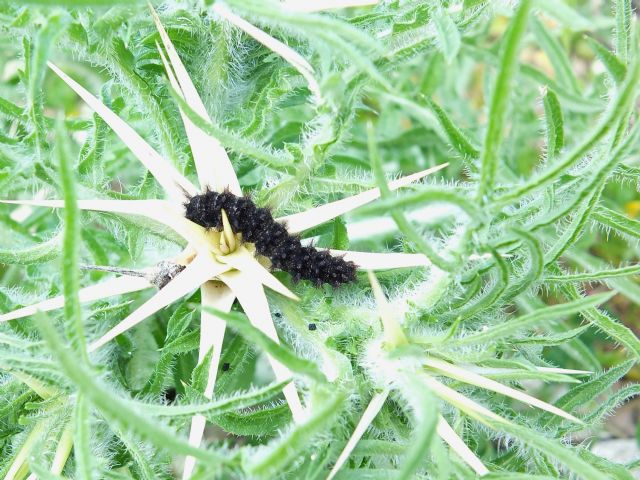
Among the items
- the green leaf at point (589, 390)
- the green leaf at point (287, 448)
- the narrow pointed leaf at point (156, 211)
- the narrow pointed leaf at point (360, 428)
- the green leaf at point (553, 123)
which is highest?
the green leaf at point (553, 123)

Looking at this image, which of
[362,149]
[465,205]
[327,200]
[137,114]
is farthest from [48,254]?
[362,149]

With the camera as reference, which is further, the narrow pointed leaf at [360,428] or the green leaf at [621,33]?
the green leaf at [621,33]

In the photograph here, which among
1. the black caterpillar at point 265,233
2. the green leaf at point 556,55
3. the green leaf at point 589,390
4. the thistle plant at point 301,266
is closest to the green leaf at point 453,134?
the thistle plant at point 301,266

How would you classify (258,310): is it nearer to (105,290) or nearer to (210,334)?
(210,334)

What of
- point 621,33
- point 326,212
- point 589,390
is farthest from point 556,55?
point 326,212

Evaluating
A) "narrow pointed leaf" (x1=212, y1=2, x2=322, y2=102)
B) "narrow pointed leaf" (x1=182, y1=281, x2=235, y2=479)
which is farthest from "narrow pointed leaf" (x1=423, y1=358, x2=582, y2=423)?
"narrow pointed leaf" (x1=212, y1=2, x2=322, y2=102)

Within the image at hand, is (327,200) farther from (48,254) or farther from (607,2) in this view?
(607,2)

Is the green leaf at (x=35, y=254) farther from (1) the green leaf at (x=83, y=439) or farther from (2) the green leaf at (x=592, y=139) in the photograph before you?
(2) the green leaf at (x=592, y=139)
